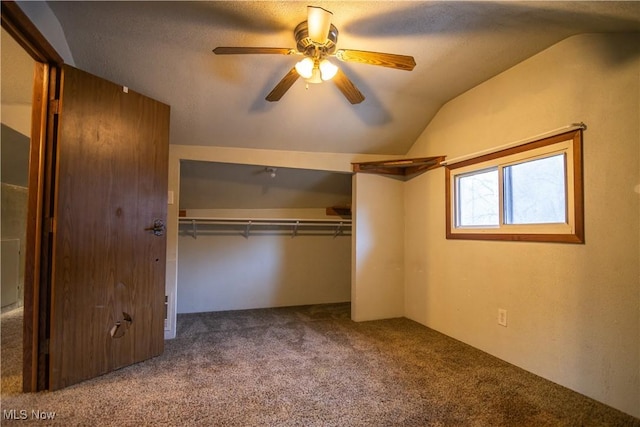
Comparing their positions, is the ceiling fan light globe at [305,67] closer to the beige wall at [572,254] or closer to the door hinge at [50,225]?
the beige wall at [572,254]

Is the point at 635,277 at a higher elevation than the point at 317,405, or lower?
higher

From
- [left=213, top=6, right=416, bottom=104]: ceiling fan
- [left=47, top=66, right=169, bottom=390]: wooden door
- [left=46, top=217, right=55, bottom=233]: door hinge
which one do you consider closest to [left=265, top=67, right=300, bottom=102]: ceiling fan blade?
[left=213, top=6, right=416, bottom=104]: ceiling fan

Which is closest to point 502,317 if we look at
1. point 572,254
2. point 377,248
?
point 572,254

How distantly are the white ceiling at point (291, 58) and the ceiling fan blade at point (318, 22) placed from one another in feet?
0.95

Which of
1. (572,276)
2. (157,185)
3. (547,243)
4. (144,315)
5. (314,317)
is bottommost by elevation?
(314,317)

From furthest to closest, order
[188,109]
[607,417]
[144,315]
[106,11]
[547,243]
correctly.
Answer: [188,109] < [144,315] < [547,243] < [106,11] < [607,417]

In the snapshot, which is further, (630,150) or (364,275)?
(364,275)

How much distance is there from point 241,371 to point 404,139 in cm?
270

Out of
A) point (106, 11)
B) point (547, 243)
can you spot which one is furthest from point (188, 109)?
point (547, 243)

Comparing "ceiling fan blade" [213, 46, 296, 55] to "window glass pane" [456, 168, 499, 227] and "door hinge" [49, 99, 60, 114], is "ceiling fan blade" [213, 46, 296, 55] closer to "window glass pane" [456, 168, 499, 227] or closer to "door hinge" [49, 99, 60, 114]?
"door hinge" [49, 99, 60, 114]

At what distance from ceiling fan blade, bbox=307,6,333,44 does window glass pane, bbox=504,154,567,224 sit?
172cm

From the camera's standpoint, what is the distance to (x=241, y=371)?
2174mm

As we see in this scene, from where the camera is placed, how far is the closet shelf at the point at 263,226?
389 cm

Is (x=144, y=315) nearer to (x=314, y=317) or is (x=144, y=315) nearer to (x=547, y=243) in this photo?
(x=314, y=317)
